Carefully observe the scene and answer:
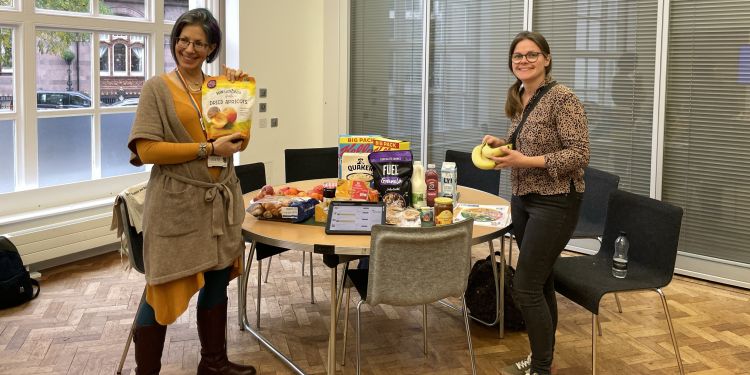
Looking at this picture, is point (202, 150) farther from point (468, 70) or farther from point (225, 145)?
point (468, 70)

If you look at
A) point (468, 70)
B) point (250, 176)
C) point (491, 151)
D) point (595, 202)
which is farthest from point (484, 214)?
point (468, 70)

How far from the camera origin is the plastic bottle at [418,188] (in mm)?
3414

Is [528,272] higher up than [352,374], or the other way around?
[528,272]

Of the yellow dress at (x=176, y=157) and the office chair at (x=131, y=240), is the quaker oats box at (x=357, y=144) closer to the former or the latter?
the yellow dress at (x=176, y=157)

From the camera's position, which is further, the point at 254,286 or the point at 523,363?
the point at 254,286

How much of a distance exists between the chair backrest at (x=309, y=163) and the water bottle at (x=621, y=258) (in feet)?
6.48

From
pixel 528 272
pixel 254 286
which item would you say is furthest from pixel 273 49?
pixel 528 272

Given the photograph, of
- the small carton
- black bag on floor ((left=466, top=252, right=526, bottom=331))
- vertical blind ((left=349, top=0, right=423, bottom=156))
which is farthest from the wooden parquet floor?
vertical blind ((left=349, top=0, right=423, bottom=156))

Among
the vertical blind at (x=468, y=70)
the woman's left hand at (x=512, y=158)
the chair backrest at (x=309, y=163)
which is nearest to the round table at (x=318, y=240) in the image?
the woman's left hand at (x=512, y=158)

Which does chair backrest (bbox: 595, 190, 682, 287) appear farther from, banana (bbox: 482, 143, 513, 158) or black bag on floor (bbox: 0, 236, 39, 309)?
black bag on floor (bbox: 0, 236, 39, 309)

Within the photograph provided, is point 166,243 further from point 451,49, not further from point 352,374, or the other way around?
point 451,49

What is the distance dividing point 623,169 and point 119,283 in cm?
359

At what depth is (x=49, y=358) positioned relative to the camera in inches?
131

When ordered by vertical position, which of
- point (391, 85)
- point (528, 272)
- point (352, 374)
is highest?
point (391, 85)
